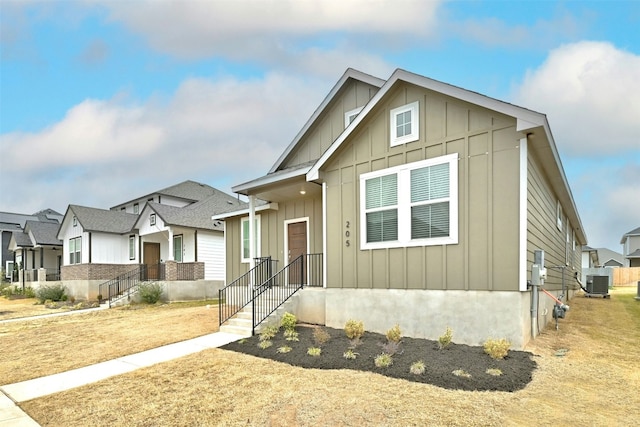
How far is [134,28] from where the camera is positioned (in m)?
13.1

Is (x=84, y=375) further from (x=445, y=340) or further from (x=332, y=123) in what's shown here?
(x=332, y=123)

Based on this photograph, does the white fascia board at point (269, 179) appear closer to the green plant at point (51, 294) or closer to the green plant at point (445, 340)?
the green plant at point (445, 340)

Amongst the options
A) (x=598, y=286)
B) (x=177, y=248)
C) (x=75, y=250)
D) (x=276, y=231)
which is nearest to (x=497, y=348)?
(x=276, y=231)

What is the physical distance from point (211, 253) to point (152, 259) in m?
4.51

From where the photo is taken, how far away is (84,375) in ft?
22.2

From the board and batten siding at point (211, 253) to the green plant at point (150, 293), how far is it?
2.68 m

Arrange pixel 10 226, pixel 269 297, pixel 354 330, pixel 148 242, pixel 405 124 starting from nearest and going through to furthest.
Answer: pixel 354 330, pixel 405 124, pixel 269 297, pixel 148 242, pixel 10 226

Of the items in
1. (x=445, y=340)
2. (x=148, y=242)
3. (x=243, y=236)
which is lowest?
(x=445, y=340)

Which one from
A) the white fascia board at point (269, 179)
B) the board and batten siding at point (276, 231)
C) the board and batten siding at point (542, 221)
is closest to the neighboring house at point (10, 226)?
the board and batten siding at point (276, 231)

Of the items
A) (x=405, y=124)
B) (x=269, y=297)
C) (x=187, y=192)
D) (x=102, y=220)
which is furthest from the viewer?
(x=187, y=192)

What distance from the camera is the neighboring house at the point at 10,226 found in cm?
3991

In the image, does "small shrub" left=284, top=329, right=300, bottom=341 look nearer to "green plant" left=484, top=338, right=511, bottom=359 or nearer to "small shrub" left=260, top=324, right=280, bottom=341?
"small shrub" left=260, top=324, right=280, bottom=341

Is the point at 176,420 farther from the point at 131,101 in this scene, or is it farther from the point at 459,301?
the point at 131,101

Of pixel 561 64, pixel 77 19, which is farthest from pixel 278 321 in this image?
pixel 561 64
